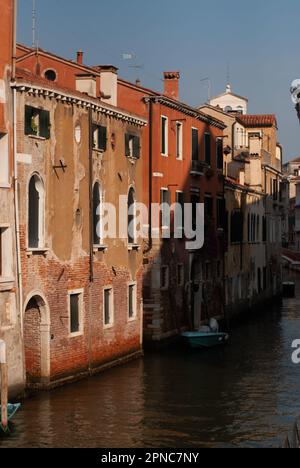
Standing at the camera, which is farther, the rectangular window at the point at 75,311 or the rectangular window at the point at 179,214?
the rectangular window at the point at 179,214

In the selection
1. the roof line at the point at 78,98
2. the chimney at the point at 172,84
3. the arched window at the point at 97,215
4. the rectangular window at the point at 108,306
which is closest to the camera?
the roof line at the point at 78,98

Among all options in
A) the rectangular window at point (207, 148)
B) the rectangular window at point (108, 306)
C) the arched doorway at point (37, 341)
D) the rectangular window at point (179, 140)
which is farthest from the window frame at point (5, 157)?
the rectangular window at point (207, 148)

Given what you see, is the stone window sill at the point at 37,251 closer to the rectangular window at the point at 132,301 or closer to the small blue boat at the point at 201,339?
the rectangular window at the point at 132,301

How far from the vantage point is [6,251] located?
1975 cm

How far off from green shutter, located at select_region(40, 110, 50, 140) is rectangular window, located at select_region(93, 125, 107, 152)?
2.78 metres

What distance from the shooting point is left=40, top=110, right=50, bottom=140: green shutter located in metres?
21.1

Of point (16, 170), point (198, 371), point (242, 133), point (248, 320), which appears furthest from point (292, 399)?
point (242, 133)

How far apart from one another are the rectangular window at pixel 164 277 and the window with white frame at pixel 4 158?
1037 cm

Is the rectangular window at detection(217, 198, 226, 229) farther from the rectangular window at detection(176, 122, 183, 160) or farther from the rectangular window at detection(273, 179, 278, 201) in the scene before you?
the rectangular window at detection(273, 179, 278, 201)

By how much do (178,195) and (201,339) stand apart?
4884 mm

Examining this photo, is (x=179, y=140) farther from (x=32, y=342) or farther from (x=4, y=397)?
(x=4, y=397)

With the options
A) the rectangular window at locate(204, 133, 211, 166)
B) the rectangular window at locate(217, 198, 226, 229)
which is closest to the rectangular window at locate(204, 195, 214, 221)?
the rectangular window at locate(217, 198, 226, 229)

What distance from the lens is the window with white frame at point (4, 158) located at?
1962 centimetres
